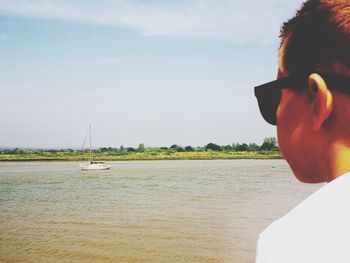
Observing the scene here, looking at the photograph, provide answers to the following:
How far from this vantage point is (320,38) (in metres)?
0.82

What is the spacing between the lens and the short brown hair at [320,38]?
0.79 m

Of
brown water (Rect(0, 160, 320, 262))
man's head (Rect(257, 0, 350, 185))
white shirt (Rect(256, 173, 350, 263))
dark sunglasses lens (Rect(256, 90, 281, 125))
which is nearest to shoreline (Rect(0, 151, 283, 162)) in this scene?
brown water (Rect(0, 160, 320, 262))

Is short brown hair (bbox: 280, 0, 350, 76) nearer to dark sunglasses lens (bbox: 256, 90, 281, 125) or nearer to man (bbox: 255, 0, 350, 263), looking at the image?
man (bbox: 255, 0, 350, 263)

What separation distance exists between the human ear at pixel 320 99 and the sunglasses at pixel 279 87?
18 millimetres

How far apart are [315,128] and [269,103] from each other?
259 millimetres

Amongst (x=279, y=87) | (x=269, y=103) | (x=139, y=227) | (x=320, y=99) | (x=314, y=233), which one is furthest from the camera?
(x=139, y=227)

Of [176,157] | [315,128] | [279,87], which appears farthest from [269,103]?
[176,157]

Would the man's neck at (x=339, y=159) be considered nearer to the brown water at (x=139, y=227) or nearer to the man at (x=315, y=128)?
the man at (x=315, y=128)

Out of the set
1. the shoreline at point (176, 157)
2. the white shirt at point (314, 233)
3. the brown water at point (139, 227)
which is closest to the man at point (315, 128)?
the white shirt at point (314, 233)

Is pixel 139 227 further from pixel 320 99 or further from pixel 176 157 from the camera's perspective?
pixel 176 157

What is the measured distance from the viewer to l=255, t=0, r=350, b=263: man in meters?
0.57

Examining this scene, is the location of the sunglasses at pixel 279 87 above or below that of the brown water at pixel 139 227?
above

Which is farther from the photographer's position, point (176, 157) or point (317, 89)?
point (176, 157)

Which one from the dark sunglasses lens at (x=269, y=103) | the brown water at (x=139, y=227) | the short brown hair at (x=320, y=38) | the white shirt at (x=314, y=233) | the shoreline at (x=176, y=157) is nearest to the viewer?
the white shirt at (x=314, y=233)
